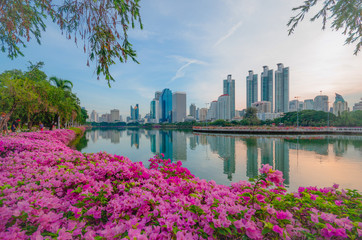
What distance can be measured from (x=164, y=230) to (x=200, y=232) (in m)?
0.30

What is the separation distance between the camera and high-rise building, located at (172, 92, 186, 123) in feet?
480

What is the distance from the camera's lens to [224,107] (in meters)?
115

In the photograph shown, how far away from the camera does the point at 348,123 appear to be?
41.5 m

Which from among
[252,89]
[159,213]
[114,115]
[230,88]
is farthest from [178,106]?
[159,213]

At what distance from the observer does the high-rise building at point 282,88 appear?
9512 centimetres

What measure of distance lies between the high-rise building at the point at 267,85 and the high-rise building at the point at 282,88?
10711 mm

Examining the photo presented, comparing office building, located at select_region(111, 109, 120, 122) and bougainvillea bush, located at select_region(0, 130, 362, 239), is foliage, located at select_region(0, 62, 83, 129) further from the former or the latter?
office building, located at select_region(111, 109, 120, 122)

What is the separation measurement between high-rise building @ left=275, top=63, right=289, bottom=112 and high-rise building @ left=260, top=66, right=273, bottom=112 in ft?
35.1

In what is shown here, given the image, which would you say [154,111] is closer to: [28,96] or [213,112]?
[213,112]

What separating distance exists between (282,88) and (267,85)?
1772 cm

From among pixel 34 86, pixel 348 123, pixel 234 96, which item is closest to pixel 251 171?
pixel 34 86

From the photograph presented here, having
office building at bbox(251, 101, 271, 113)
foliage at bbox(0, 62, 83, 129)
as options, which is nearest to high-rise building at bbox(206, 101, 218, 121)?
office building at bbox(251, 101, 271, 113)

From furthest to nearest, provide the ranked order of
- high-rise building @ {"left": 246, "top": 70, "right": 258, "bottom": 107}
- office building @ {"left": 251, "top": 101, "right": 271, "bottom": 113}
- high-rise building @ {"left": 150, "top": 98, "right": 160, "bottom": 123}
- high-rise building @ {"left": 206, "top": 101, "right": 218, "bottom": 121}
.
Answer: high-rise building @ {"left": 150, "top": 98, "right": 160, "bottom": 123}
high-rise building @ {"left": 246, "top": 70, "right": 258, "bottom": 107}
high-rise building @ {"left": 206, "top": 101, "right": 218, "bottom": 121}
office building @ {"left": 251, "top": 101, "right": 271, "bottom": 113}

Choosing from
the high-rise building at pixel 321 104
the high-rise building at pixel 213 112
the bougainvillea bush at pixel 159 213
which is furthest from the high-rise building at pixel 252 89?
the bougainvillea bush at pixel 159 213
